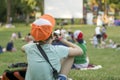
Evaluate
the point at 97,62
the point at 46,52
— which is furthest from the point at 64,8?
the point at 46,52

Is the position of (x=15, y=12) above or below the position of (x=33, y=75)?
below

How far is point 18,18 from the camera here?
246 ft

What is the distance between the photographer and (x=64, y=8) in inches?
1802

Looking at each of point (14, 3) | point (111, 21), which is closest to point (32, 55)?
point (111, 21)

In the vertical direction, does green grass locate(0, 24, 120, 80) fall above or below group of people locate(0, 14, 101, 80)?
below

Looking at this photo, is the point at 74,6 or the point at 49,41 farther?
the point at 74,6

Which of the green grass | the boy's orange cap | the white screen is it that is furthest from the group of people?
the white screen

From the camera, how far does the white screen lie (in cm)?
4422

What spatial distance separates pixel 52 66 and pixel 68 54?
234 mm

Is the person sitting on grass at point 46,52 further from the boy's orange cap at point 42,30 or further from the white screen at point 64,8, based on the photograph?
the white screen at point 64,8

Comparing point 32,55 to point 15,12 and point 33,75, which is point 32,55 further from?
point 15,12

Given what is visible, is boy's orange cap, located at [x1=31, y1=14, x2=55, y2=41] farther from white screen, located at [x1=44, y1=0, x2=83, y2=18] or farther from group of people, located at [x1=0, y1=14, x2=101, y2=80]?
white screen, located at [x1=44, y1=0, x2=83, y2=18]

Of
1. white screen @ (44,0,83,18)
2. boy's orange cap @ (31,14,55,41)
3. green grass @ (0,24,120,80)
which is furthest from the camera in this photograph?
white screen @ (44,0,83,18)

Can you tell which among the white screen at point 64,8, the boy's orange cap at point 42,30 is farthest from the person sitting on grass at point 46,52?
the white screen at point 64,8
